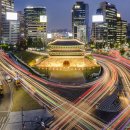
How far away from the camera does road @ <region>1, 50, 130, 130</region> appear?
145 ft

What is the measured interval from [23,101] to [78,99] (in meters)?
9.57

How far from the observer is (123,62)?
99062 millimetres

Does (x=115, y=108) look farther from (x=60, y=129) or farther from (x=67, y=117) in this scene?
(x=60, y=129)

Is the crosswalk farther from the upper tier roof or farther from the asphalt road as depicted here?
the upper tier roof

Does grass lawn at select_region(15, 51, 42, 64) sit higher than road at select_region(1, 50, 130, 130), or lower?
higher

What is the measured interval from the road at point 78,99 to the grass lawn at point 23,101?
1.22 m

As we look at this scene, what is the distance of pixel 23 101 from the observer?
5575 centimetres

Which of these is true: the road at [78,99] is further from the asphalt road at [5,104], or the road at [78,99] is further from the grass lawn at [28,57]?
the grass lawn at [28,57]

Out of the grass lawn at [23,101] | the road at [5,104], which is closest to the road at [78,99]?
the grass lawn at [23,101]

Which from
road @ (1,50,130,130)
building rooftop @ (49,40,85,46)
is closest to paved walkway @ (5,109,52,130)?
road @ (1,50,130,130)

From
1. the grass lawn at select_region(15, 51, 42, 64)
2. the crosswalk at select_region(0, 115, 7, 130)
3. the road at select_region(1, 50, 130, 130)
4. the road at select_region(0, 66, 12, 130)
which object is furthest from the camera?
the grass lawn at select_region(15, 51, 42, 64)

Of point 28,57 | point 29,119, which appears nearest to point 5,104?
point 29,119

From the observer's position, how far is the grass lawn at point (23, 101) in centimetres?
5225

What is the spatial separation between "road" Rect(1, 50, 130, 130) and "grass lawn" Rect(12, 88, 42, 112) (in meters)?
1.22
